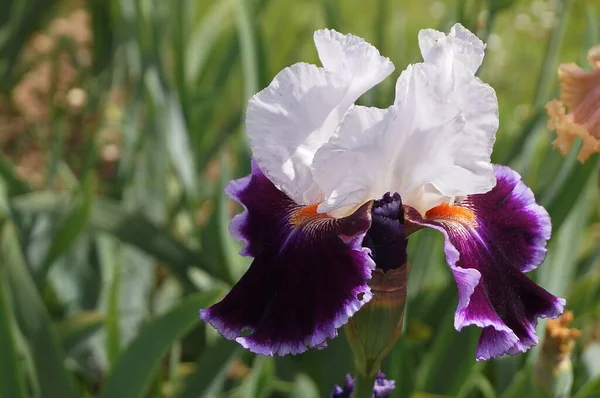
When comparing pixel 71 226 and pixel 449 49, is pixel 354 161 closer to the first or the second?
pixel 449 49

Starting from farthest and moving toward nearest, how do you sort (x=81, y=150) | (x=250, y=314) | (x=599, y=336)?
(x=81, y=150)
(x=599, y=336)
(x=250, y=314)

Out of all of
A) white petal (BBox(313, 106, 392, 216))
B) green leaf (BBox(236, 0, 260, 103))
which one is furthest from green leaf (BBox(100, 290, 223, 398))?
green leaf (BBox(236, 0, 260, 103))

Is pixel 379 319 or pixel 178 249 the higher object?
pixel 379 319

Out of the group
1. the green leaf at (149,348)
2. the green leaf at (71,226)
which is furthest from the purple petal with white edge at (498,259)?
the green leaf at (71,226)

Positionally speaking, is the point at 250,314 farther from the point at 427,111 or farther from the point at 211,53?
the point at 211,53

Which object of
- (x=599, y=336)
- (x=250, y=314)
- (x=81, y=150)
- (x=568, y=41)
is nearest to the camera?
(x=250, y=314)

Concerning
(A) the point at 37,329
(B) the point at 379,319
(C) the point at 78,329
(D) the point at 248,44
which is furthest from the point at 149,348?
(D) the point at 248,44

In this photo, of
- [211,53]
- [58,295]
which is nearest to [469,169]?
[58,295]
